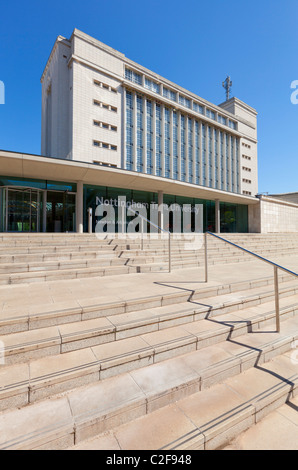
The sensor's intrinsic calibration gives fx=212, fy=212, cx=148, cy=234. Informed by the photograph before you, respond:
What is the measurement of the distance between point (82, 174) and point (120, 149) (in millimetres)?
15451

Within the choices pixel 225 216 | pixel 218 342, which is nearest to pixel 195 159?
pixel 225 216

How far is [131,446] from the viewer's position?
1.75 metres

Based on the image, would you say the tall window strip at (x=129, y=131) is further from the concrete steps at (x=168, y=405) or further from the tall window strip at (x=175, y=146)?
the concrete steps at (x=168, y=405)

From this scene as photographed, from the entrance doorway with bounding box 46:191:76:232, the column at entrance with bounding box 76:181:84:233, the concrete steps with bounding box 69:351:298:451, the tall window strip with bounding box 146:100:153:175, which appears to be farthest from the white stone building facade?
the concrete steps with bounding box 69:351:298:451

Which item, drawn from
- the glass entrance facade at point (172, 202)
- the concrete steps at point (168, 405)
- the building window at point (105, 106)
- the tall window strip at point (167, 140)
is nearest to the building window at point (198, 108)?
the tall window strip at point (167, 140)

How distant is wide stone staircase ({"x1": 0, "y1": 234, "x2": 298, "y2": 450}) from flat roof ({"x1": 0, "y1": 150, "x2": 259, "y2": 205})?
8.00 meters

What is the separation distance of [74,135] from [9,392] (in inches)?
975

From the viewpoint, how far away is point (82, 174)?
12.5 metres

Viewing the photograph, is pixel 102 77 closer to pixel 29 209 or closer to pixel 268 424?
pixel 29 209

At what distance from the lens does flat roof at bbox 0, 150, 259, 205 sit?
10399mm

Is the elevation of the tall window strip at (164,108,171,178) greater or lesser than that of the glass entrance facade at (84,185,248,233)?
greater

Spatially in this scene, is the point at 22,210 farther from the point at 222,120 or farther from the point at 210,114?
the point at 222,120

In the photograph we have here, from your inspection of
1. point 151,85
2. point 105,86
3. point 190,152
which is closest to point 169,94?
point 151,85

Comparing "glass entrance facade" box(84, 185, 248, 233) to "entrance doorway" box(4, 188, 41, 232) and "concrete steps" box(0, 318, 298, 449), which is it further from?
"concrete steps" box(0, 318, 298, 449)
